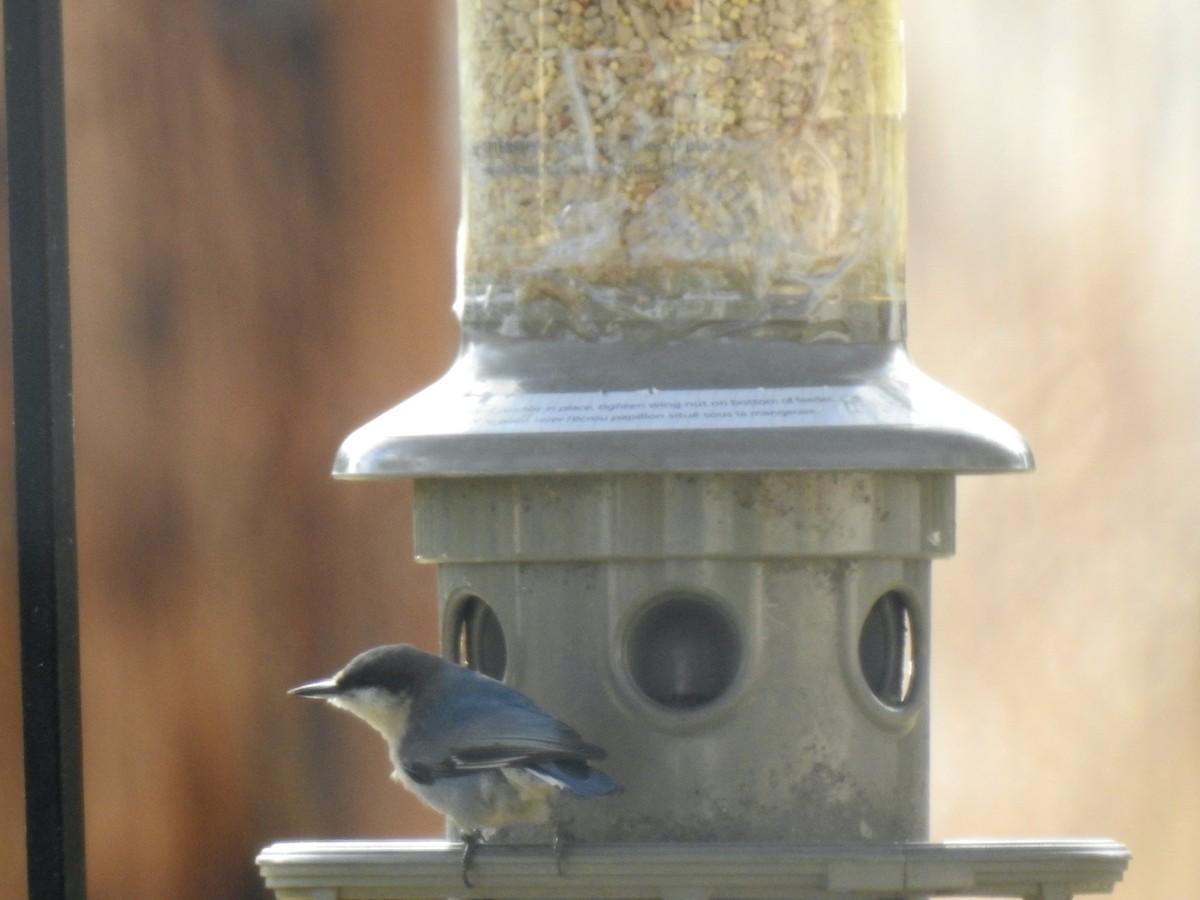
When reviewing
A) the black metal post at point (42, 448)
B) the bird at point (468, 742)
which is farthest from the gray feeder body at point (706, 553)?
the black metal post at point (42, 448)

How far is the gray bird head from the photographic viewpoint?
302 cm

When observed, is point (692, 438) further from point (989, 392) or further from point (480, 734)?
point (989, 392)

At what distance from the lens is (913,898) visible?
2.91 metres

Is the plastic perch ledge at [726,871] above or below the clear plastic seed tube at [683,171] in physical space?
below

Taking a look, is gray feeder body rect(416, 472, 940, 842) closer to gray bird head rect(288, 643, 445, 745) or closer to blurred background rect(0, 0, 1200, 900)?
gray bird head rect(288, 643, 445, 745)

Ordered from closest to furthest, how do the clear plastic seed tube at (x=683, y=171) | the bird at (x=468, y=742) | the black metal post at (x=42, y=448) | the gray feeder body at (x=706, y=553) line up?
the black metal post at (x=42, y=448) → the bird at (x=468, y=742) → the gray feeder body at (x=706, y=553) → the clear plastic seed tube at (x=683, y=171)

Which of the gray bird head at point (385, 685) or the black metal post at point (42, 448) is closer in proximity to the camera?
the black metal post at point (42, 448)

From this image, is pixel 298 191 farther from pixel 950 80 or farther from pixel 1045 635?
pixel 1045 635

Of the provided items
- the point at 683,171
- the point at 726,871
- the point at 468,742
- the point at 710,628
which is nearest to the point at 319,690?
the point at 468,742

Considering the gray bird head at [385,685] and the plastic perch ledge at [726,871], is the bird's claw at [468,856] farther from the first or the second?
the gray bird head at [385,685]

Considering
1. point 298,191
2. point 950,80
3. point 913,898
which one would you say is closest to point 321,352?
point 298,191

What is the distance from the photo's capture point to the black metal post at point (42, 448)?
2547mm

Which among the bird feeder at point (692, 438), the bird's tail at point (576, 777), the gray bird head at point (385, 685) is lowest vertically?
the bird's tail at point (576, 777)

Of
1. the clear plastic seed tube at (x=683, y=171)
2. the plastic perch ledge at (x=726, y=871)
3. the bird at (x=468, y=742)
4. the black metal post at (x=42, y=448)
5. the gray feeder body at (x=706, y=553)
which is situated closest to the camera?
the black metal post at (x=42, y=448)
